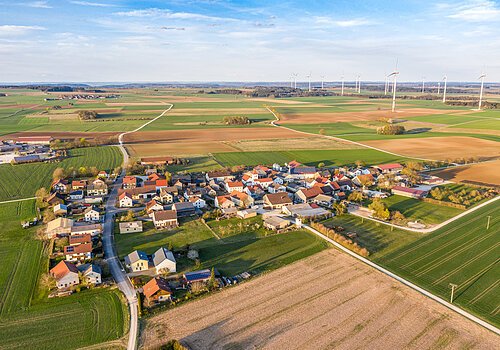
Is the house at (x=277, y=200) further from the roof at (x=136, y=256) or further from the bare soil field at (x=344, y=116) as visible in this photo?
the bare soil field at (x=344, y=116)

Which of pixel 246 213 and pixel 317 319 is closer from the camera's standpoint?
pixel 317 319

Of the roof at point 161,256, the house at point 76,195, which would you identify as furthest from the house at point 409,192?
the house at point 76,195

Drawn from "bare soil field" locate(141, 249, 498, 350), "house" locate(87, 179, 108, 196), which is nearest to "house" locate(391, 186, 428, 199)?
"bare soil field" locate(141, 249, 498, 350)

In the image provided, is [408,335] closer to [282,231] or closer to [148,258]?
[282,231]

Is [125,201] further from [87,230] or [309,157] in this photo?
[309,157]

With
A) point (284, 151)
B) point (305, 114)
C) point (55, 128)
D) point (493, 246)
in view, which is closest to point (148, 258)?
point (493, 246)

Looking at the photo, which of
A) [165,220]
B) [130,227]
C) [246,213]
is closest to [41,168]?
[130,227]
